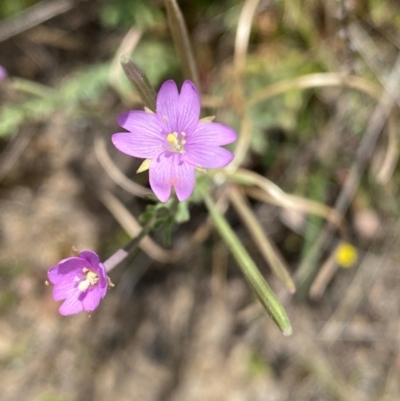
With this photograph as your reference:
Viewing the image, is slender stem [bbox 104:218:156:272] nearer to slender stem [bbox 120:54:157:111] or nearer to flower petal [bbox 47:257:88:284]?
flower petal [bbox 47:257:88:284]

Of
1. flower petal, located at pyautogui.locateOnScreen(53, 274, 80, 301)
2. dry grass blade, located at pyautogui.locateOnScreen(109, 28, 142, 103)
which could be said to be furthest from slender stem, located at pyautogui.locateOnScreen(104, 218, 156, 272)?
dry grass blade, located at pyautogui.locateOnScreen(109, 28, 142, 103)

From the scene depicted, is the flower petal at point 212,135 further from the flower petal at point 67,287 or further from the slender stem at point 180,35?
the flower petal at point 67,287

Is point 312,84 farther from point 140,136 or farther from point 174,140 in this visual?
point 140,136

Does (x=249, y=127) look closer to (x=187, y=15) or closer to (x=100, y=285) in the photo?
(x=187, y=15)

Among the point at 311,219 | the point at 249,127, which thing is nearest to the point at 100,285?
the point at 249,127

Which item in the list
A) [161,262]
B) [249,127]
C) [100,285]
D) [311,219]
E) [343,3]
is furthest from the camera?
[161,262]

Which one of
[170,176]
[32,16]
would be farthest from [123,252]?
[32,16]
